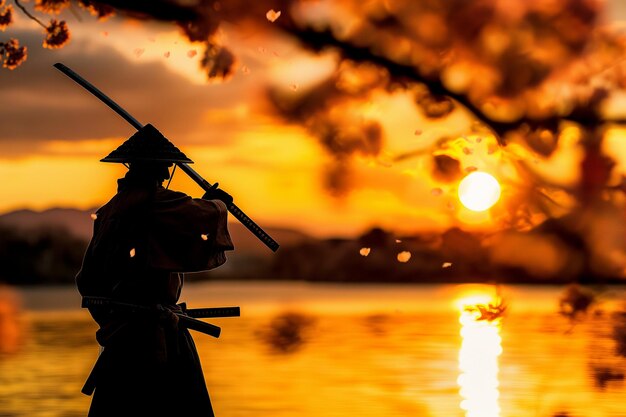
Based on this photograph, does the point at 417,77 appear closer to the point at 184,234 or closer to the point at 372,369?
the point at 184,234

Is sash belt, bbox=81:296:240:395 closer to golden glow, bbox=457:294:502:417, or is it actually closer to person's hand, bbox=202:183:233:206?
person's hand, bbox=202:183:233:206

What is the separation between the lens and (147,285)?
8.12 m

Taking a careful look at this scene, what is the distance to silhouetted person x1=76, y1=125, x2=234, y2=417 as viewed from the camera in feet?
26.6

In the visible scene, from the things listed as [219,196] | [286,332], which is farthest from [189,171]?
[286,332]

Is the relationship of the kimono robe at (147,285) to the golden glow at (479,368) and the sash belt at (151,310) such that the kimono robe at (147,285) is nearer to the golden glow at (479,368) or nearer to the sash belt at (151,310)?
the sash belt at (151,310)

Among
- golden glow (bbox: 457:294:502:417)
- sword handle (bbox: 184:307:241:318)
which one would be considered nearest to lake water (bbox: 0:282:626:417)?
golden glow (bbox: 457:294:502:417)

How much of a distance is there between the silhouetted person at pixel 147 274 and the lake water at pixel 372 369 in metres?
1.84

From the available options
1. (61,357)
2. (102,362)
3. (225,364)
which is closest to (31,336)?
(61,357)

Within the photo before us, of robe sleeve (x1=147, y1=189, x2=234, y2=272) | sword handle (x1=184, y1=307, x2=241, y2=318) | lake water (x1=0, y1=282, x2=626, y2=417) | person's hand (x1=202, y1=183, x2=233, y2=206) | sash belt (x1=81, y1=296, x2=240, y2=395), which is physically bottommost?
sash belt (x1=81, y1=296, x2=240, y2=395)

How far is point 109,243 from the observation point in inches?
320

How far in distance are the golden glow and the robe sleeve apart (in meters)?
1.63

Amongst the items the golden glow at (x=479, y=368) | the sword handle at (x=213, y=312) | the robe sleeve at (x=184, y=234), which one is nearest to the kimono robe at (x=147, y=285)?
the robe sleeve at (x=184, y=234)

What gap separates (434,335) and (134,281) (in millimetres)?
37519

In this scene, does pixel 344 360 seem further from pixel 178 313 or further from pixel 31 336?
pixel 178 313
